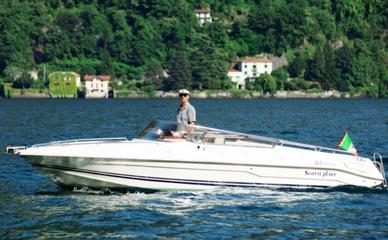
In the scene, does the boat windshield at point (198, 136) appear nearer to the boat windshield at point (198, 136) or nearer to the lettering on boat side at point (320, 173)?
the boat windshield at point (198, 136)

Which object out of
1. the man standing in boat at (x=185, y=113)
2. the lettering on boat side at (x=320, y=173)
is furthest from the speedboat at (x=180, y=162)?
the man standing in boat at (x=185, y=113)

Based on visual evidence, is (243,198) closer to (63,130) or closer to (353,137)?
(353,137)

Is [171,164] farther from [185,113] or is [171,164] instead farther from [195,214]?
[195,214]

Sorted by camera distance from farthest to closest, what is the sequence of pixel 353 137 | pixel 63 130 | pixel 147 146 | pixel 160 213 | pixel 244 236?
pixel 63 130, pixel 353 137, pixel 147 146, pixel 160 213, pixel 244 236

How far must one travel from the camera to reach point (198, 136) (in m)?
21.8

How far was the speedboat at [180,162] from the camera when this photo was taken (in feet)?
69.9

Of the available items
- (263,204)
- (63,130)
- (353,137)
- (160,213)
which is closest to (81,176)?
(160,213)

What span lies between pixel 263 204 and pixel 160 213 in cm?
260

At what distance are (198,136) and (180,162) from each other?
35.0 inches

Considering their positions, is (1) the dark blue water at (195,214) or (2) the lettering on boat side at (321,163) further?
(2) the lettering on boat side at (321,163)

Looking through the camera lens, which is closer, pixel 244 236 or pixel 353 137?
pixel 244 236

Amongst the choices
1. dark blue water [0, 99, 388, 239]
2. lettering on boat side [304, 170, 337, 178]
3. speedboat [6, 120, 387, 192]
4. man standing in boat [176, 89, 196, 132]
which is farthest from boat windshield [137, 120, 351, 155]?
dark blue water [0, 99, 388, 239]

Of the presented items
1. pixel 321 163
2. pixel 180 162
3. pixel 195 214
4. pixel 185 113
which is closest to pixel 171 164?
pixel 180 162

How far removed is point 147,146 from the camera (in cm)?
2133
